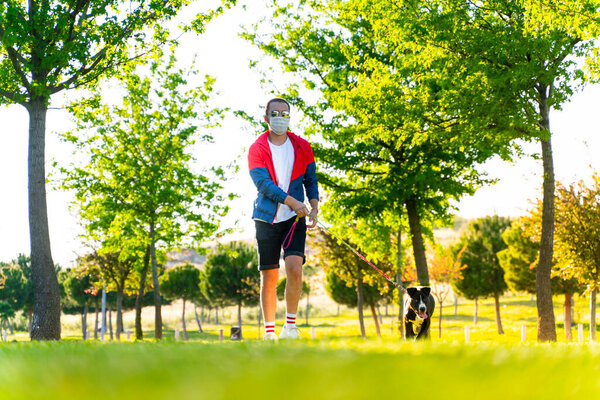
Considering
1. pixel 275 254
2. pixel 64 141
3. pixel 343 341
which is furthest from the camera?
pixel 64 141

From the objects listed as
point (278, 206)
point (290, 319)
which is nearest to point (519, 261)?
point (278, 206)

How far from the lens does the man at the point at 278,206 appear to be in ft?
17.8

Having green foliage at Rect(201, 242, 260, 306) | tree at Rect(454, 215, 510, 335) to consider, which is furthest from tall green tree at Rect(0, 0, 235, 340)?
green foliage at Rect(201, 242, 260, 306)

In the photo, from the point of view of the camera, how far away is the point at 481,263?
4884 centimetres

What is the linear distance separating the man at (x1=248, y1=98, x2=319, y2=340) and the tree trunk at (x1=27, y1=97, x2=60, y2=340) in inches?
245

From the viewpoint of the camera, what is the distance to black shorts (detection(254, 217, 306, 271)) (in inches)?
219

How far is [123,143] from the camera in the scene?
21.0 metres

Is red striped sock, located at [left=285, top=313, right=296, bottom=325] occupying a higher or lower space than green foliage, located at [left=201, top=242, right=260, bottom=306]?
higher

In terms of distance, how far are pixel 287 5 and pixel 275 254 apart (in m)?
14.2

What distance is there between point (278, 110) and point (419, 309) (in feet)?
11.3

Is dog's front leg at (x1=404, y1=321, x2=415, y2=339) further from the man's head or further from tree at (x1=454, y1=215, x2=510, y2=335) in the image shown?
tree at (x1=454, y1=215, x2=510, y2=335)

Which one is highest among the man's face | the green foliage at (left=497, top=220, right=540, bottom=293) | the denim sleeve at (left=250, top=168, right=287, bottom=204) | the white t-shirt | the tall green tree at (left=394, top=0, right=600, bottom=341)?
the tall green tree at (left=394, top=0, right=600, bottom=341)

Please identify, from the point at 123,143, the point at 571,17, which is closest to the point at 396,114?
the point at 571,17

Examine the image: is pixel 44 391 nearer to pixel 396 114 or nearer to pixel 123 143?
pixel 396 114
